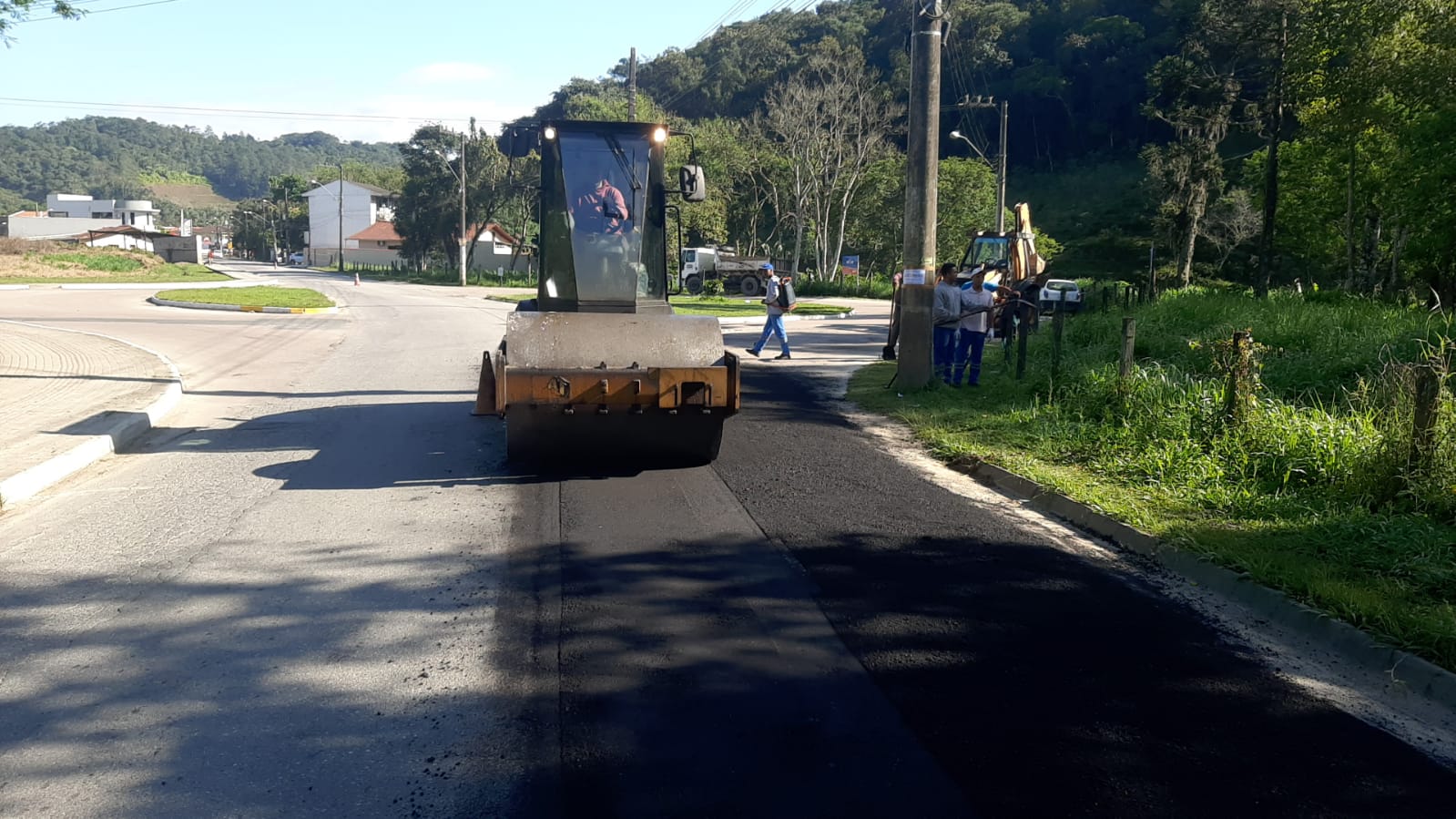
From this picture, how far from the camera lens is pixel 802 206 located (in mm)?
50406

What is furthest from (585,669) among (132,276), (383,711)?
(132,276)

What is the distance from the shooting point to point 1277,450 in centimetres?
837

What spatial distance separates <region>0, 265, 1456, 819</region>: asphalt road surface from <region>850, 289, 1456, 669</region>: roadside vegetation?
0.90 meters

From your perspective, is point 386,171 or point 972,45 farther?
point 386,171

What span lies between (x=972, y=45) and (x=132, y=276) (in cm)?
6174

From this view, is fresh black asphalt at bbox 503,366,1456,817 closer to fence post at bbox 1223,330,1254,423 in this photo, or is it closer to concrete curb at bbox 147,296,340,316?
fence post at bbox 1223,330,1254,423

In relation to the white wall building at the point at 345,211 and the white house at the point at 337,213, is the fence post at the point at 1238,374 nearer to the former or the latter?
the white house at the point at 337,213

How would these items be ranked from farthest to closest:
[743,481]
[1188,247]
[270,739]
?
[1188,247] → [743,481] → [270,739]

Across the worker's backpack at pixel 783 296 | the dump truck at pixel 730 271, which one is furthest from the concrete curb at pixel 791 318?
the dump truck at pixel 730 271

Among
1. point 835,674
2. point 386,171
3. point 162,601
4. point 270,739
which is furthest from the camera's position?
point 386,171

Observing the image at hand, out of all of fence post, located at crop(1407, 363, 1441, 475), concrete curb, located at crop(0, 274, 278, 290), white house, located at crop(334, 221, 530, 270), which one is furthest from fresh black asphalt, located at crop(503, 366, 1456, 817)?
white house, located at crop(334, 221, 530, 270)

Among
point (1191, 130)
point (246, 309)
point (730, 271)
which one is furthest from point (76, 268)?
point (1191, 130)

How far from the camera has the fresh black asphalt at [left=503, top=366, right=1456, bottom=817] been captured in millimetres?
3777

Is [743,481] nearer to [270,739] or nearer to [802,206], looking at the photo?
[270,739]
